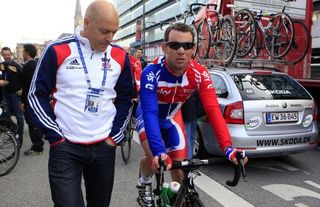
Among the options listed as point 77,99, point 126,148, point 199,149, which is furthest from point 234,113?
point 77,99

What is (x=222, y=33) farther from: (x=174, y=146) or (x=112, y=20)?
(x=112, y=20)

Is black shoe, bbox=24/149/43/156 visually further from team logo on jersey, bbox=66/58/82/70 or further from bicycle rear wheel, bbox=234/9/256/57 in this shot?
team logo on jersey, bbox=66/58/82/70

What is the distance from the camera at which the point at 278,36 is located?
8.21 meters

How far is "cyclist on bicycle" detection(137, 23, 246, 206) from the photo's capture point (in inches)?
106

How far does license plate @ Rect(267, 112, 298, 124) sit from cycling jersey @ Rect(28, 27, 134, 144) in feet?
11.0

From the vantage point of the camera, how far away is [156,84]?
296 centimetres

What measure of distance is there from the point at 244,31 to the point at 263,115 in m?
3.60

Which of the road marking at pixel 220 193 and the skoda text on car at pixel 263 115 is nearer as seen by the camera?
the road marking at pixel 220 193

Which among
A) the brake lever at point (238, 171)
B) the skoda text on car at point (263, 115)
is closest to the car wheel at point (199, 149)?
the skoda text on car at point (263, 115)

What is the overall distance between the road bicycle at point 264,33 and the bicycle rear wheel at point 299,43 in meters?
0.31

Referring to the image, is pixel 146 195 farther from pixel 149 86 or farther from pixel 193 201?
pixel 149 86

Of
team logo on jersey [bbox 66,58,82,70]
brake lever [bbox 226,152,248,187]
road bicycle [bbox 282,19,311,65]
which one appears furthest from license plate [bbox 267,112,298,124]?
team logo on jersey [bbox 66,58,82,70]

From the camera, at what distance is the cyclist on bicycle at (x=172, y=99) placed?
269 cm

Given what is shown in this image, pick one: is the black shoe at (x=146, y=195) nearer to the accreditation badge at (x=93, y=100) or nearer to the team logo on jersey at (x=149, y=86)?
the team logo on jersey at (x=149, y=86)
